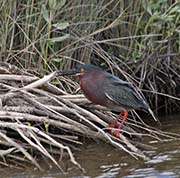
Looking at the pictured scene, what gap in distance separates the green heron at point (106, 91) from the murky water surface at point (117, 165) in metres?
0.28

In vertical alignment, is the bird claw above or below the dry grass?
below

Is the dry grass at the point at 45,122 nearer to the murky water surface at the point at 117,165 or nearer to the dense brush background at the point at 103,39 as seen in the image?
the murky water surface at the point at 117,165

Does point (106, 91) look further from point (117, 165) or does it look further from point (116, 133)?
point (117, 165)

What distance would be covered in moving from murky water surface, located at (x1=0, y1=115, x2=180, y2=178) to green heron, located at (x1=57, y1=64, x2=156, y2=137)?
28 cm

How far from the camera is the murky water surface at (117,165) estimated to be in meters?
5.41

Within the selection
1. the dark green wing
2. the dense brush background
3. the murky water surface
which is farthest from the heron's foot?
the dense brush background

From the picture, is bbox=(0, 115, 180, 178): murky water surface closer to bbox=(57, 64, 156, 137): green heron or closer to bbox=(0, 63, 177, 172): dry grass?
bbox=(0, 63, 177, 172): dry grass

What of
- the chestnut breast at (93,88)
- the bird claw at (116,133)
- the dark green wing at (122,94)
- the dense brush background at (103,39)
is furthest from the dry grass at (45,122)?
the dense brush background at (103,39)

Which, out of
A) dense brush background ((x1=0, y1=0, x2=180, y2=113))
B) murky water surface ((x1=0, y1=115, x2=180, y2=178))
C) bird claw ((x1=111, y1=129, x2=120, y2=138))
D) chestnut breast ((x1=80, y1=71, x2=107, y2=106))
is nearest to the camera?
murky water surface ((x1=0, y1=115, x2=180, y2=178))

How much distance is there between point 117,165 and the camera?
572cm

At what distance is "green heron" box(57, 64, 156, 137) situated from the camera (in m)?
6.22

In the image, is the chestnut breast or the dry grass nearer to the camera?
the dry grass

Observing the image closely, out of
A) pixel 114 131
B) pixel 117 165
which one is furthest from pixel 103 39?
pixel 117 165

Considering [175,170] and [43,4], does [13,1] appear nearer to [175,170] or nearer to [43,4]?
[43,4]
